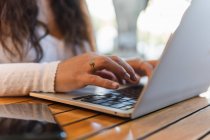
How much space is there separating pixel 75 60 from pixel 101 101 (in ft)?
0.50

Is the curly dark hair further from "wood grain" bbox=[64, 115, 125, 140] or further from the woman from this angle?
"wood grain" bbox=[64, 115, 125, 140]

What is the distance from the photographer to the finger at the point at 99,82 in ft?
1.86

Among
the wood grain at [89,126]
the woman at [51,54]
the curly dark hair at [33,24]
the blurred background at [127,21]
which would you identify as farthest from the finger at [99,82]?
the blurred background at [127,21]

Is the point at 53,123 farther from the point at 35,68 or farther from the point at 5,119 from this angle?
the point at 35,68

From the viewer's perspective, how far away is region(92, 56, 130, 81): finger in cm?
60

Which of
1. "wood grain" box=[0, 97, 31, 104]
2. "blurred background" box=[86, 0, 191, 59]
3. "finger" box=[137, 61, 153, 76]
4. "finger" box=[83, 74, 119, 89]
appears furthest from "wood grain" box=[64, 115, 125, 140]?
"blurred background" box=[86, 0, 191, 59]

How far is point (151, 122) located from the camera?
44 centimetres

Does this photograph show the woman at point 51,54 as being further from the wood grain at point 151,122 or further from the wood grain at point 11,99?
the wood grain at point 151,122

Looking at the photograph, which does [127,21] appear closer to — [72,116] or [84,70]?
[84,70]

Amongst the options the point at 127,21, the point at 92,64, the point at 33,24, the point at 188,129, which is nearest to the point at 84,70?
the point at 92,64

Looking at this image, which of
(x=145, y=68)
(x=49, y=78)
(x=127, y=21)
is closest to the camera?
(x=49, y=78)

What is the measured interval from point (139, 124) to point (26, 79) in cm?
32

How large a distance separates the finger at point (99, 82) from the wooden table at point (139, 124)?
3.2 inches

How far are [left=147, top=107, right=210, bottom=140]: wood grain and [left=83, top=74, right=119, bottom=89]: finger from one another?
0.54ft
